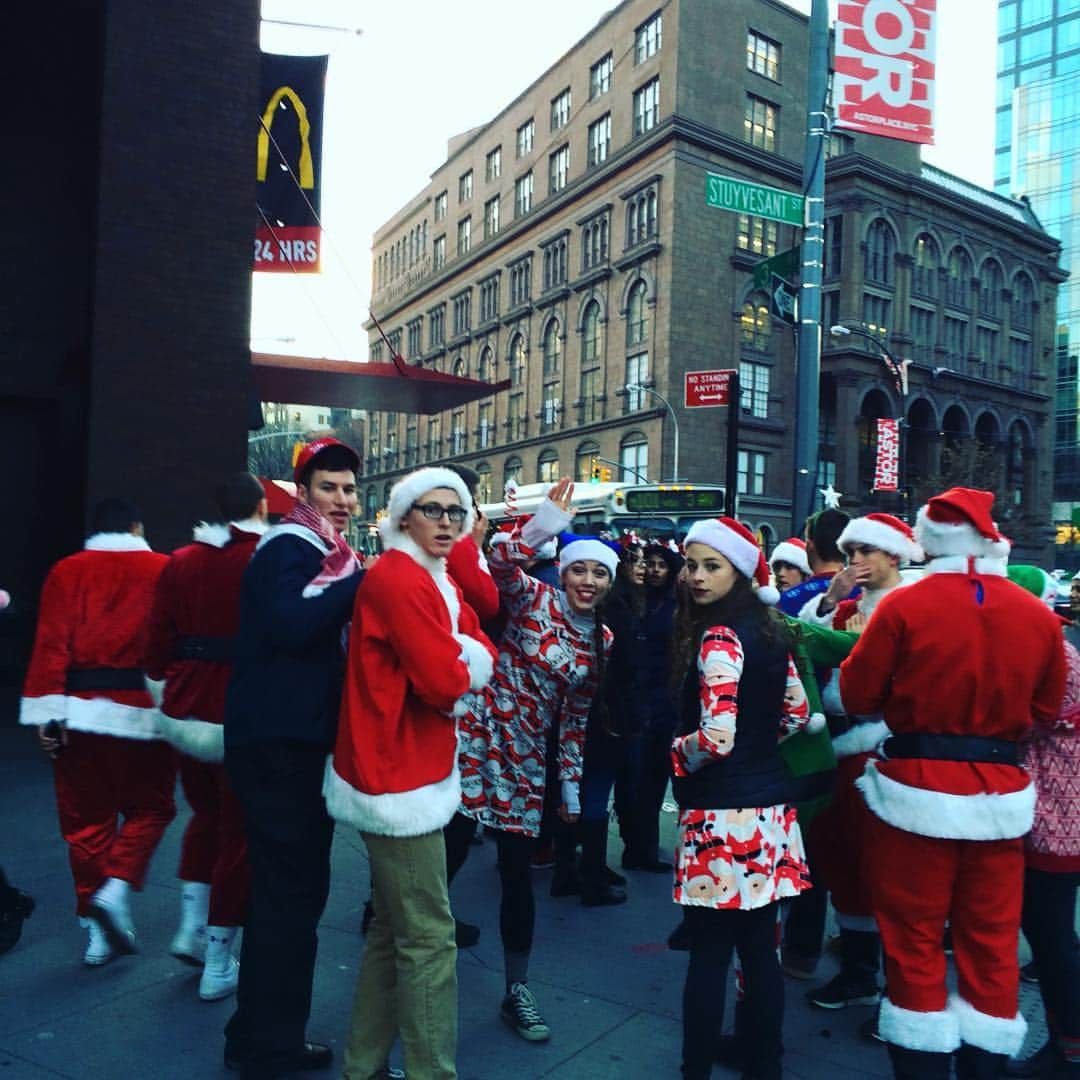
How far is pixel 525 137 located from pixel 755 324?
20.7 meters

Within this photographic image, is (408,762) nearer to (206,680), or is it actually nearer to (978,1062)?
(206,680)

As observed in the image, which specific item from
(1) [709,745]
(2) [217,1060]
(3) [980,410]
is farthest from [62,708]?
(3) [980,410]

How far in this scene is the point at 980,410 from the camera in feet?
188

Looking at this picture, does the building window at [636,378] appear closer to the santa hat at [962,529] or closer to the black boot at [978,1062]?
the santa hat at [962,529]

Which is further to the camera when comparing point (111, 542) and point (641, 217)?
point (641, 217)

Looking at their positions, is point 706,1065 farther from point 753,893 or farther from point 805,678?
point 805,678

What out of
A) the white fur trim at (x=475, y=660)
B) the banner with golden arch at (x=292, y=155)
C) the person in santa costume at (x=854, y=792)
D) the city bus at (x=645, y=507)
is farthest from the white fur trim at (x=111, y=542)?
the city bus at (x=645, y=507)

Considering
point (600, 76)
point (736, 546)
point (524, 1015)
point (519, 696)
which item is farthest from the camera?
point (600, 76)

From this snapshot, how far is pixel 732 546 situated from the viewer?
11.5ft

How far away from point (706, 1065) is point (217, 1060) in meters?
1.75

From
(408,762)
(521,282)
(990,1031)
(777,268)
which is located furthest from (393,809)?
(521,282)

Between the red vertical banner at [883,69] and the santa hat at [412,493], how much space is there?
7890 millimetres

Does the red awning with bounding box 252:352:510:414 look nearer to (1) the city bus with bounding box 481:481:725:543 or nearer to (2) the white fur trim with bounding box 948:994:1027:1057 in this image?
(2) the white fur trim with bounding box 948:994:1027:1057

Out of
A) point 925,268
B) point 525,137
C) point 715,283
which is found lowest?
point 715,283
